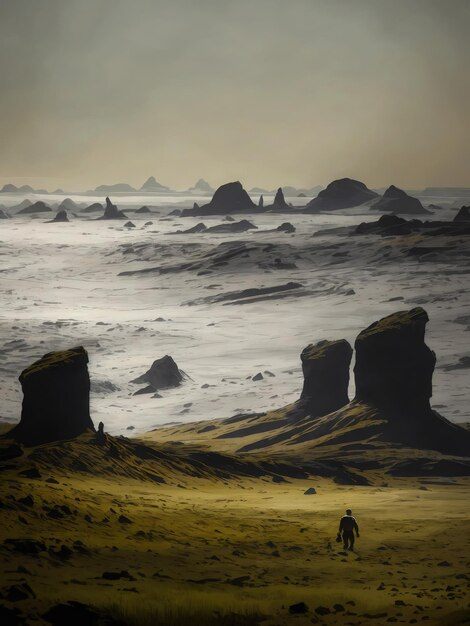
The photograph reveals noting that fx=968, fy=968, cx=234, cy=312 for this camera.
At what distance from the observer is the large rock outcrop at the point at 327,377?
8644cm

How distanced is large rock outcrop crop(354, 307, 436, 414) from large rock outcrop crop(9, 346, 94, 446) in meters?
29.6

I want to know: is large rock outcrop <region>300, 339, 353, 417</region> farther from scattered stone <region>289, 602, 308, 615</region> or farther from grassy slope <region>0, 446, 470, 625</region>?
scattered stone <region>289, 602, 308, 615</region>

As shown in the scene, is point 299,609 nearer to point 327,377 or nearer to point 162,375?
point 327,377

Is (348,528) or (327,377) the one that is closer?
(348,528)

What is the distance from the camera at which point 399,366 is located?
78.5m

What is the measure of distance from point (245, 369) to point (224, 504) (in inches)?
3739

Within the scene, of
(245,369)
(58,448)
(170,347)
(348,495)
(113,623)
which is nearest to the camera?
(113,623)

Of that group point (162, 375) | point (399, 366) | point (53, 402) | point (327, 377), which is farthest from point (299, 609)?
point (162, 375)

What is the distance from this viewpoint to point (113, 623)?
2567cm

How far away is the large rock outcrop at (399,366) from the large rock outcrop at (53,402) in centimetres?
2957

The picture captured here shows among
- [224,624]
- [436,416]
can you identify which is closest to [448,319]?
[436,416]

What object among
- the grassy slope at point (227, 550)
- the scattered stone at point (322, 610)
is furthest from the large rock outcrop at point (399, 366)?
the scattered stone at point (322, 610)

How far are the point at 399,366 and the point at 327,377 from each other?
10.1m

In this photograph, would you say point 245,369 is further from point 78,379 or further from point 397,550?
point 397,550
